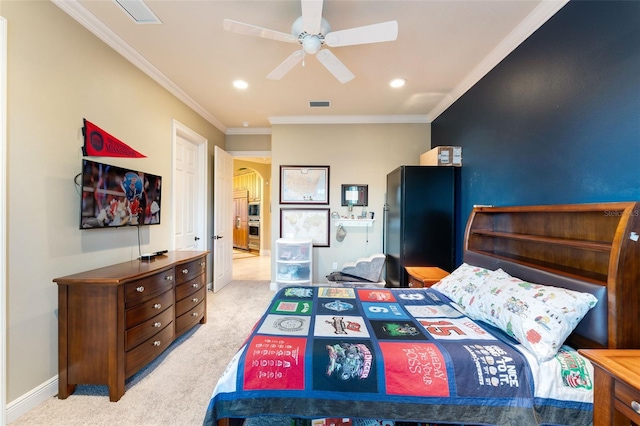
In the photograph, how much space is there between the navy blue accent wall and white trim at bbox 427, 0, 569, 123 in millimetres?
51

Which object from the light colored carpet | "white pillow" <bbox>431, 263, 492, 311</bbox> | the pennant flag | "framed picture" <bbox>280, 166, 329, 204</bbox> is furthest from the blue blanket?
"framed picture" <bbox>280, 166, 329, 204</bbox>

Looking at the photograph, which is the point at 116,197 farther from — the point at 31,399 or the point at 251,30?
the point at 251,30

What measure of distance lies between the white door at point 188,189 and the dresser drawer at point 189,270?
62cm

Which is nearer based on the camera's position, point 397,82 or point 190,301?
point 190,301

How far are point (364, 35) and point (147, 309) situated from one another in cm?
261

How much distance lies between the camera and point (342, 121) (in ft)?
13.0

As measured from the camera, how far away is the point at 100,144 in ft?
6.63

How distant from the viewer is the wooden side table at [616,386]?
35.1 inches

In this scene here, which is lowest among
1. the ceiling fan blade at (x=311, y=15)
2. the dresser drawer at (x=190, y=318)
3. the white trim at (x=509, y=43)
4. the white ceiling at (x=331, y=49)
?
the dresser drawer at (x=190, y=318)

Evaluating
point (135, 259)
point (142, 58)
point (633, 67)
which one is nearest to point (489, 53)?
point (633, 67)

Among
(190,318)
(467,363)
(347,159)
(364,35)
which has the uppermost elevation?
(364,35)

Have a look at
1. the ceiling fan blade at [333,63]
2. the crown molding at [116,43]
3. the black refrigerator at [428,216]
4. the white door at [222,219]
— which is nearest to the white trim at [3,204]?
the crown molding at [116,43]

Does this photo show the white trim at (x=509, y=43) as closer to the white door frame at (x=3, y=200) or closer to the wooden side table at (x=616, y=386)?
the wooden side table at (x=616, y=386)

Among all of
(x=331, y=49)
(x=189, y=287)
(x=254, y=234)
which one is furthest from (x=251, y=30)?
(x=254, y=234)
